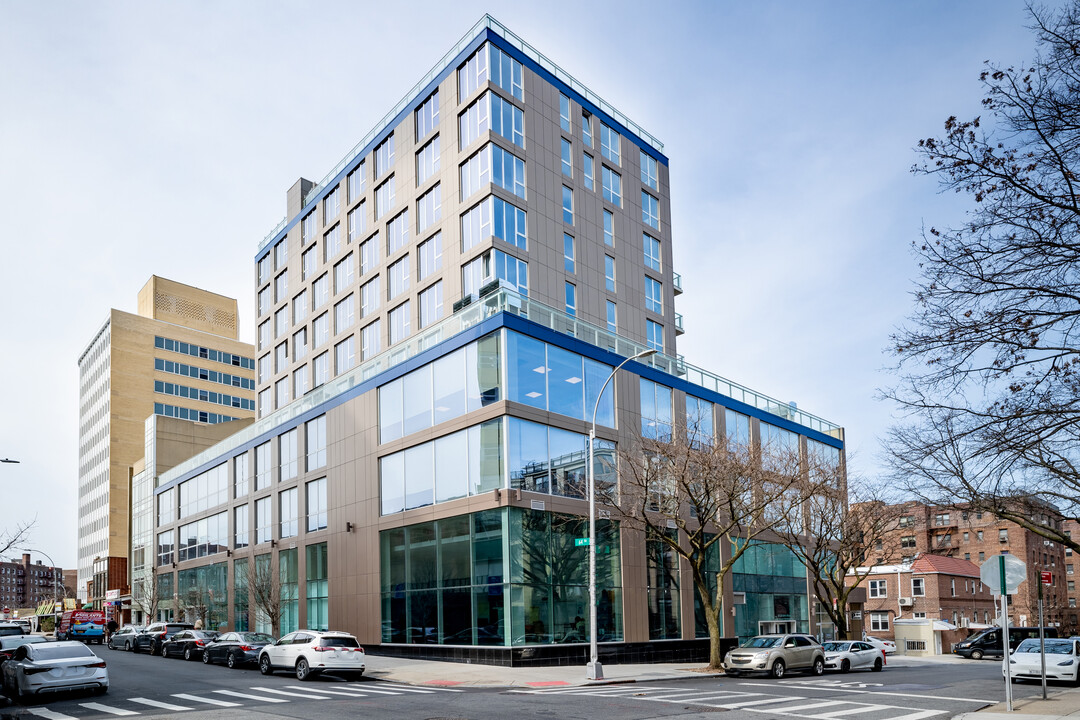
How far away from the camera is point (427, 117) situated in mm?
49719

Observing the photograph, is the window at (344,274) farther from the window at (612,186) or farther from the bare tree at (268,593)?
the bare tree at (268,593)

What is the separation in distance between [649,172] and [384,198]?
1708 centimetres

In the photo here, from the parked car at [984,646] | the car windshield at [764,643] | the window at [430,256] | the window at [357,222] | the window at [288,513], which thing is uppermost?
the window at [357,222]

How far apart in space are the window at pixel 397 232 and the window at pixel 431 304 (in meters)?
3.81

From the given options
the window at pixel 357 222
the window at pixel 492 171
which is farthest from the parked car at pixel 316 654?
the window at pixel 357 222

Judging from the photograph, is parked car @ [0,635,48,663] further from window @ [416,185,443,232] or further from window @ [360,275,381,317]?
window @ [416,185,443,232]

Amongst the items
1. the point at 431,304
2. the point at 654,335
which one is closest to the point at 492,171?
the point at 431,304

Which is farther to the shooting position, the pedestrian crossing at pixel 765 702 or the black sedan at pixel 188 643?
the black sedan at pixel 188 643

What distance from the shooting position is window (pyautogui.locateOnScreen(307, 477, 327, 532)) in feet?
152

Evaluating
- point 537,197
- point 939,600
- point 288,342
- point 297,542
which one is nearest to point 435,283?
point 537,197

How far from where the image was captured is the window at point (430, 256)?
4769cm

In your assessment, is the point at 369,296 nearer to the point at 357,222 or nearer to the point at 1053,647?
the point at 357,222

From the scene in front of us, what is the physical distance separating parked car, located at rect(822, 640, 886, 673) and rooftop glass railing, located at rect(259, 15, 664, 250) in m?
32.8

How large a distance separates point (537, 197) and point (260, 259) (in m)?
30.7
